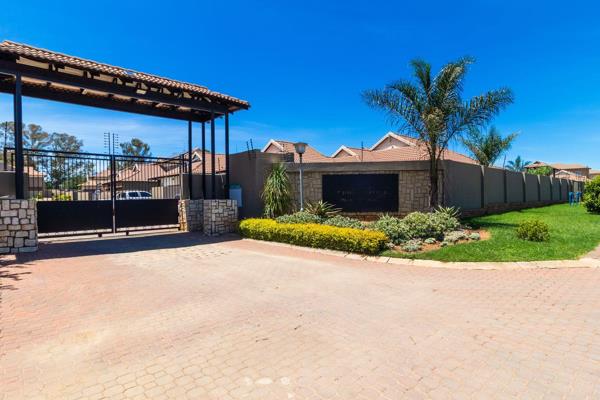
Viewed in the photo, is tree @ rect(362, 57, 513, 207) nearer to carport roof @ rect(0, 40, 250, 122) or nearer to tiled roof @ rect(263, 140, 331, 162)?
carport roof @ rect(0, 40, 250, 122)

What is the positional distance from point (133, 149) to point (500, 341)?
5553 centimetres

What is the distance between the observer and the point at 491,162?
26578 mm

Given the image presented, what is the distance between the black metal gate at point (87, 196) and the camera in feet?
36.4

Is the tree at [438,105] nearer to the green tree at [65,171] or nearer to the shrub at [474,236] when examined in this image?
the shrub at [474,236]

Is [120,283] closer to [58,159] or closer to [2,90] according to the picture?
[58,159]

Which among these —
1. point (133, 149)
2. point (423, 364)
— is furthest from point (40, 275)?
point (133, 149)

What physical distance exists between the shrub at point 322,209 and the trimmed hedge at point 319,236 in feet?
6.08

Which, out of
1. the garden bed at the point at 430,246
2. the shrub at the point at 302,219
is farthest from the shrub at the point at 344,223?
the garden bed at the point at 430,246

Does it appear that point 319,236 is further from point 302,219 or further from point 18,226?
point 18,226

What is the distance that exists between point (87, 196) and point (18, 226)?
131 inches

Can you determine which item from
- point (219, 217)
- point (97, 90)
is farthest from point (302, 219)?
point (97, 90)

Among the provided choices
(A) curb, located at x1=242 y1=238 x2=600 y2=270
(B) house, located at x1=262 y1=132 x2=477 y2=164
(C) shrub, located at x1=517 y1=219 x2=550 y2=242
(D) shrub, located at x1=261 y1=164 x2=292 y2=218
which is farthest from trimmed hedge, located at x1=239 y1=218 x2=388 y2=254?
(B) house, located at x1=262 y1=132 x2=477 y2=164

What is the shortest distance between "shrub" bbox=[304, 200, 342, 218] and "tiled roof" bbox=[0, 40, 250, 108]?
4.44m

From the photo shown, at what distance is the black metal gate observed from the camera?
11.1 meters
